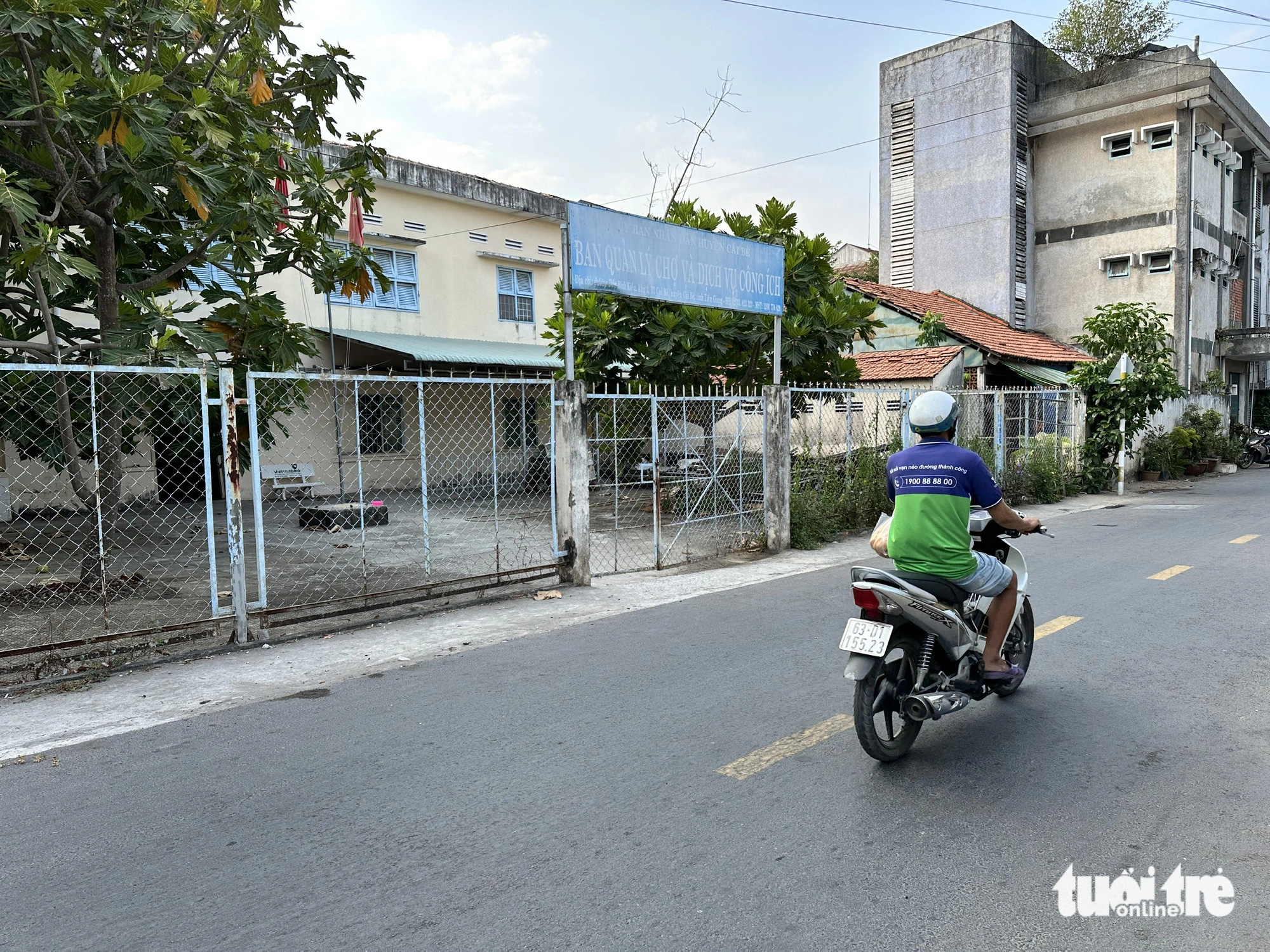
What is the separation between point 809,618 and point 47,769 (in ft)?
16.7

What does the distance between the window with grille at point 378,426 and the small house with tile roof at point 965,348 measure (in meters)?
10.3

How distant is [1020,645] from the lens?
496 centimetres

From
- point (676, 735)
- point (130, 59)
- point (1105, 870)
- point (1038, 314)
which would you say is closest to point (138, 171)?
point (130, 59)

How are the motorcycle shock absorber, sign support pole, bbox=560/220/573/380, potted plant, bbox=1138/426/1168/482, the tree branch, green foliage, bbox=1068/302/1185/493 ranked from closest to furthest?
the motorcycle shock absorber, sign support pole, bbox=560/220/573/380, the tree branch, green foliage, bbox=1068/302/1185/493, potted plant, bbox=1138/426/1168/482

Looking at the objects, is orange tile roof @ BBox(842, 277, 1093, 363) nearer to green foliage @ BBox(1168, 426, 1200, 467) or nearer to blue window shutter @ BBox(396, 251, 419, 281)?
green foliage @ BBox(1168, 426, 1200, 467)

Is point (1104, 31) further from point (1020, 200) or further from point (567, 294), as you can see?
point (567, 294)

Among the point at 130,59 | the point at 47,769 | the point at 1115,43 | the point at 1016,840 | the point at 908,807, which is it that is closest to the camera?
the point at 1016,840

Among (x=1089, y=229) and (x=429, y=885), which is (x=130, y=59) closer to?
(x=429, y=885)

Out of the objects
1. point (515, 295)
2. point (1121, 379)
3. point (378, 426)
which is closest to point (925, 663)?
point (1121, 379)

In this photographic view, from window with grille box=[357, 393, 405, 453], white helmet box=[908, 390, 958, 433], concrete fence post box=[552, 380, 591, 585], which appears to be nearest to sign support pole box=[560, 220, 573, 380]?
concrete fence post box=[552, 380, 591, 585]

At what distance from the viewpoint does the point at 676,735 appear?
14.5 ft

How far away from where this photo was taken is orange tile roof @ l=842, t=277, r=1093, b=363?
20094 mm

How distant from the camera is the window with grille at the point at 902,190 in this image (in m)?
25.4
